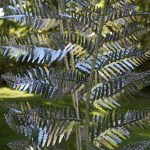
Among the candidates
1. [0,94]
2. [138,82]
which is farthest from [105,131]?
[0,94]

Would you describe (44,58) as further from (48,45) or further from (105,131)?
(105,131)

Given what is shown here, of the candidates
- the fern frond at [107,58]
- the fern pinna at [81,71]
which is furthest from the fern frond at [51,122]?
the fern frond at [107,58]

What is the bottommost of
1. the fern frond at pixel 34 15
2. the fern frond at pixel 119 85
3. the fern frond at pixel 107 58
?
the fern frond at pixel 119 85

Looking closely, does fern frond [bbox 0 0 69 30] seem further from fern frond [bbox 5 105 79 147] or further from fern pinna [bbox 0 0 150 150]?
fern frond [bbox 5 105 79 147]

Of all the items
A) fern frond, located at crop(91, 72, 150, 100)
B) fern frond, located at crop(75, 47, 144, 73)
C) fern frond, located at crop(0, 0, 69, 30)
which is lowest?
fern frond, located at crop(91, 72, 150, 100)

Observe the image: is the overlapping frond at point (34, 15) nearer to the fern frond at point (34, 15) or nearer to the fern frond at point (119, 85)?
the fern frond at point (34, 15)

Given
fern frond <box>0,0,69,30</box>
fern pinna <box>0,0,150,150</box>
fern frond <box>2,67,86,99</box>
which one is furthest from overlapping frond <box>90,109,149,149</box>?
fern frond <box>0,0,69,30</box>

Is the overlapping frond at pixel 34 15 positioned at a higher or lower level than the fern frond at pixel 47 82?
higher
